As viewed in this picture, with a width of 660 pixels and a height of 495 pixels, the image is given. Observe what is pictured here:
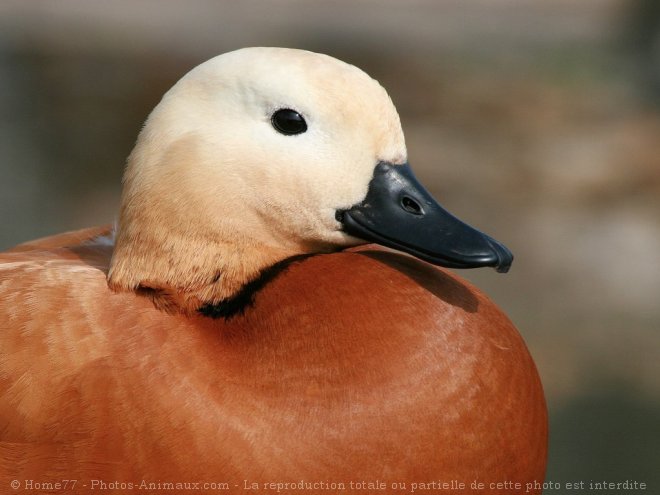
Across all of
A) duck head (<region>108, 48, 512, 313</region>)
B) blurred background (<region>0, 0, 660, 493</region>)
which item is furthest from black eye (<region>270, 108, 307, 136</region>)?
blurred background (<region>0, 0, 660, 493</region>)

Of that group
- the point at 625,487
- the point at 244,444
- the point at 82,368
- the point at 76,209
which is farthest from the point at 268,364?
the point at 76,209

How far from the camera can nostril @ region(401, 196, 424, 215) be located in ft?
4.72

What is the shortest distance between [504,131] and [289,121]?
3.53m

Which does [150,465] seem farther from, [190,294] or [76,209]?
[76,209]

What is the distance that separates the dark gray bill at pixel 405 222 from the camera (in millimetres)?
1397

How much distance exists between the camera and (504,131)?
15.6ft

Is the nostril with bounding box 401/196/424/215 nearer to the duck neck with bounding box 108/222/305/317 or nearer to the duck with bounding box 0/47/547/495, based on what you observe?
the duck with bounding box 0/47/547/495

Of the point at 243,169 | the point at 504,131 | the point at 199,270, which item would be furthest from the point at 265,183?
the point at 504,131

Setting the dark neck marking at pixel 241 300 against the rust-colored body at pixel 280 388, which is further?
the dark neck marking at pixel 241 300

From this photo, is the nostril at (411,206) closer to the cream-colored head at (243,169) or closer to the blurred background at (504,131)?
the cream-colored head at (243,169)

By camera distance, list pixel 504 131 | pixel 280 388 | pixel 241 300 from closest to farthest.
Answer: pixel 280 388 → pixel 241 300 → pixel 504 131

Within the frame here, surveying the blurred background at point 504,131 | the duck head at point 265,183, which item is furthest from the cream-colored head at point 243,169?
the blurred background at point 504,131

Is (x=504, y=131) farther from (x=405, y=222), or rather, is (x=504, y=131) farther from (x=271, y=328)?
(x=271, y=328)

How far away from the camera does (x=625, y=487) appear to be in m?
3.00
